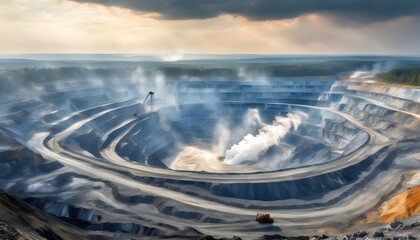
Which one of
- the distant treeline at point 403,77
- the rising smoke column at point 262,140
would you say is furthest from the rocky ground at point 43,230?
the distant treeline at point 403,77

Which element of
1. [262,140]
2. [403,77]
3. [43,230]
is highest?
[403,77]

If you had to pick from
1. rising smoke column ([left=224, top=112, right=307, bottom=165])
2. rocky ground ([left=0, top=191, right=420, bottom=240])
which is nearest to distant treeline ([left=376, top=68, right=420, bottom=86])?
rising smoke column ([left=224, top=112, right=307, bottom=165])

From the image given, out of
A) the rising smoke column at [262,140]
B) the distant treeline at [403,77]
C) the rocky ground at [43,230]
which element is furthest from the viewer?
the distant treeline at [403,77]

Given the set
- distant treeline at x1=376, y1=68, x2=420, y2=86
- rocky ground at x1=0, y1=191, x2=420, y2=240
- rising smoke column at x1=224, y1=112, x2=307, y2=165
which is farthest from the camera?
distant treeline at x1=376, y1=68, x2=420, y2=86

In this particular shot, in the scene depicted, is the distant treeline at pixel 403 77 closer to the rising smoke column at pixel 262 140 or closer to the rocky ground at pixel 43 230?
the rising smoke column at pixel 262 140

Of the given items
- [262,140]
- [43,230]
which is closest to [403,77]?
[262,140]

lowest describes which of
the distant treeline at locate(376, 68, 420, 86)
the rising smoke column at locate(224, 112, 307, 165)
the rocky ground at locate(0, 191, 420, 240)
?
the rocky ground at locate(0, 191, 420, 240)

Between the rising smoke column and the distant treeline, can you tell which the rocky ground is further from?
the distant treeline

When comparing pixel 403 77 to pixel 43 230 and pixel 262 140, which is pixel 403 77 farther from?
pixel 43 230

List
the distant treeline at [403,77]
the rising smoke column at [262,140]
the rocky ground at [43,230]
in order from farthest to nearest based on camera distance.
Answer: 1. the distant treeline at [403,77]
2. the rising smoke column at [262,140]
3. the rocky ground at [43,230]
